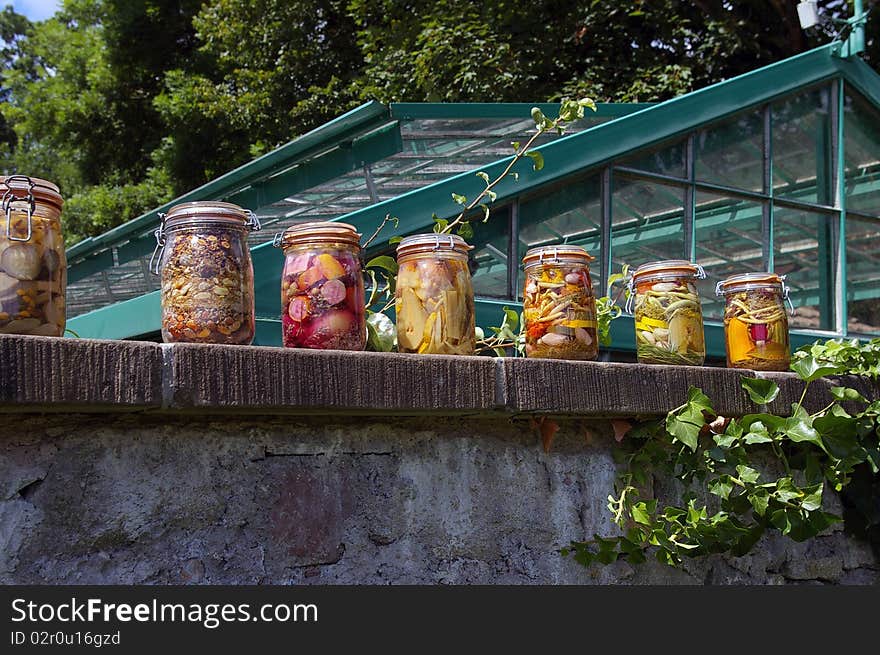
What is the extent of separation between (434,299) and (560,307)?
250 mm

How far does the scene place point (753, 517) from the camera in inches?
73.2

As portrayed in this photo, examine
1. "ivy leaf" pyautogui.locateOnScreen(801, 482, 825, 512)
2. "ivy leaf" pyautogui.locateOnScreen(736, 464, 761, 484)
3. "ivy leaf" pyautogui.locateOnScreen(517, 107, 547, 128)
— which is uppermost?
"ivy leaf" pyautogui.locateOnScreen(517, 107, 547, 128)

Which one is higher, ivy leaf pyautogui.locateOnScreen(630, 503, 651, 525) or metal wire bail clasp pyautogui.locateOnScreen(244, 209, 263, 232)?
metal wire bail clasp pyautogui.locateOnScreen(244, 209, 263, 232)

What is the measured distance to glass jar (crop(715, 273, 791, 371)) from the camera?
1.92 meters

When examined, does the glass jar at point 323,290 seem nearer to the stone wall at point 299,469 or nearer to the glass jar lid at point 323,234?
the glass jar lid at point 323,234

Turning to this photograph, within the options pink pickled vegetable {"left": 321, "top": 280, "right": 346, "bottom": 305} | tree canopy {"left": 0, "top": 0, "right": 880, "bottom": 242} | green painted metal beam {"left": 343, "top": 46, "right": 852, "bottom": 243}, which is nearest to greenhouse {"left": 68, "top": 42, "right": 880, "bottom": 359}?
green painted metal beam {"left": 343, "top": 46, "right": 852, "bottom": 243}

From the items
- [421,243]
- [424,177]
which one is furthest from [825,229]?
[421,243]

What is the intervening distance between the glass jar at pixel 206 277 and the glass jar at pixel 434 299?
10.5 inches

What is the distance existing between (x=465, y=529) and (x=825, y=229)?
5.29m

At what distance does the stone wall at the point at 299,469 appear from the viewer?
1159 mm

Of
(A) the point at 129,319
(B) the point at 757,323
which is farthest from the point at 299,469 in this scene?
(A) the point at 129,319

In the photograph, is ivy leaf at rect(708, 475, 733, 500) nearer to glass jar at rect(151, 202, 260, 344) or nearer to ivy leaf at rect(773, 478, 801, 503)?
ivy leaf at rect(773, 478, 801, 503)

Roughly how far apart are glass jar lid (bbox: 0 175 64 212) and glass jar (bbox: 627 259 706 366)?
1.08m
